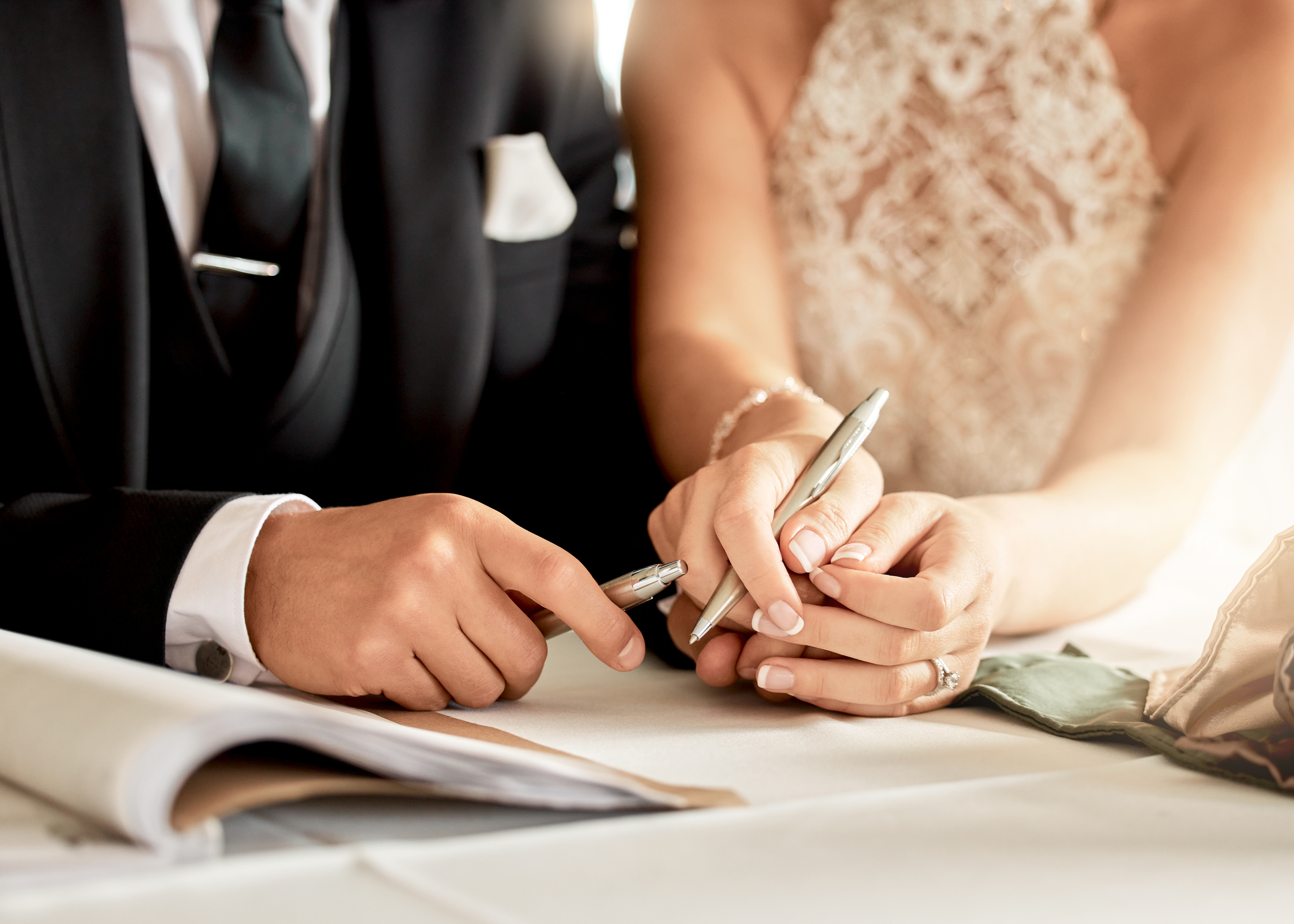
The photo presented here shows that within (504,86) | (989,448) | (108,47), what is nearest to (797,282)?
(989,448)

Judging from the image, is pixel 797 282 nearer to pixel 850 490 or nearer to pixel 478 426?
pixel 478 426

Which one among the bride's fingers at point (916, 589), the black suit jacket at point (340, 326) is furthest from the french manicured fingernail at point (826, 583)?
the black suit jacket at point (340, 326)

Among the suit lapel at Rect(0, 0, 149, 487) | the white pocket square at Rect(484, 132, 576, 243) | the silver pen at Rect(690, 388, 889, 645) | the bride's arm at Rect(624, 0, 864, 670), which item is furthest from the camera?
the white pocket square at Rect(484, 132, 576, 243)

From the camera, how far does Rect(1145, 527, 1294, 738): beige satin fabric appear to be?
0.51 m

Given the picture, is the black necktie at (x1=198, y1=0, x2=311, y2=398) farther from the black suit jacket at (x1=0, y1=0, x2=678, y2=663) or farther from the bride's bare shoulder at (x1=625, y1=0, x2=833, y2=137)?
the bride's bare shoulder at (x1=625, y1=0, x2=833, y2=137)

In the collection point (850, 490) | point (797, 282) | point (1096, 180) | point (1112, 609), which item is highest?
point (1096, 180)

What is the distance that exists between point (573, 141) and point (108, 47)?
53cm

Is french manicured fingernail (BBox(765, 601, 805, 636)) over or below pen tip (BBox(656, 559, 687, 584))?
below

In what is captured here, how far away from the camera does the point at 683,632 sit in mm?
700

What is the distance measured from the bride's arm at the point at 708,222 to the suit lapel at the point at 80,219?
0.51 metres

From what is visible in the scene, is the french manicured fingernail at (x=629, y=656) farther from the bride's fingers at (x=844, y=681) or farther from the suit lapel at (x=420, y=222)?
the suit lapel at (x=420, y=222)

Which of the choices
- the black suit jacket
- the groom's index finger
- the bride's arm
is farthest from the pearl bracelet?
the groom's index finger

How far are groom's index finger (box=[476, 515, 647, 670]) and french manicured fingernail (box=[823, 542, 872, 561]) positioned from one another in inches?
5.2

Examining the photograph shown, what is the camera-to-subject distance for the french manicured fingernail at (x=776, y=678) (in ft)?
1.94
